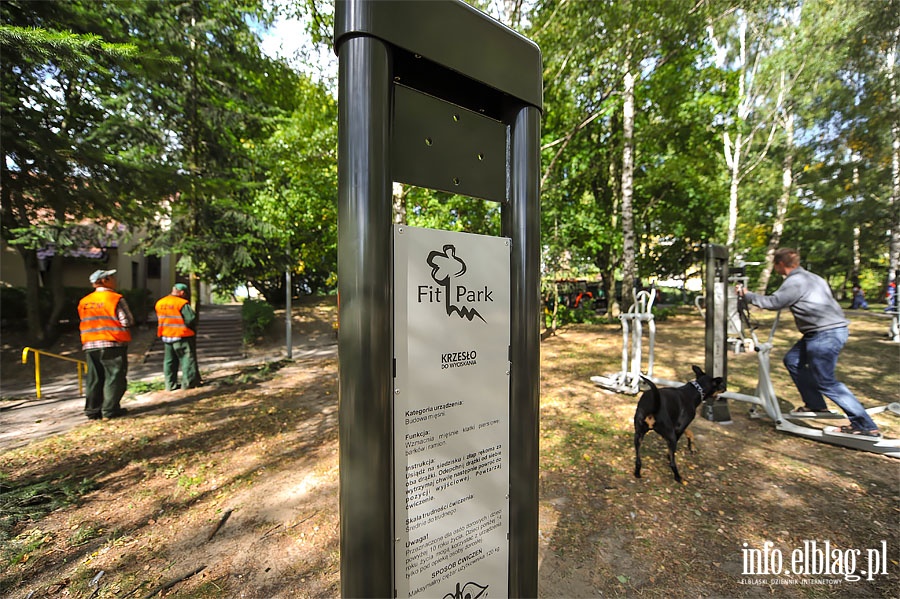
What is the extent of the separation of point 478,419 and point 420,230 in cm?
75

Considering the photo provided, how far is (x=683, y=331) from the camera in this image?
13.8m

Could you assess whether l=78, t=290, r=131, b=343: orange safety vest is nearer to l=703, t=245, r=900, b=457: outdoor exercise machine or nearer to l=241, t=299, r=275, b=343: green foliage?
l=241, t=299, r=275, b=343: green foliage

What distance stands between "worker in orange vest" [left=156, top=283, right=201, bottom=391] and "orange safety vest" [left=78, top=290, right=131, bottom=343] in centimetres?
145

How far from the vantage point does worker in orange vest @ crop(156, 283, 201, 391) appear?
7262 millimetres

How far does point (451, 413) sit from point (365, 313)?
525mm

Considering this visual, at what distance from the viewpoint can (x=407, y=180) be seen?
141 cm

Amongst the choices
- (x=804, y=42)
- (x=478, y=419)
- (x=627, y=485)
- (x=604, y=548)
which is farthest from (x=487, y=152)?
(x=804, y=42)

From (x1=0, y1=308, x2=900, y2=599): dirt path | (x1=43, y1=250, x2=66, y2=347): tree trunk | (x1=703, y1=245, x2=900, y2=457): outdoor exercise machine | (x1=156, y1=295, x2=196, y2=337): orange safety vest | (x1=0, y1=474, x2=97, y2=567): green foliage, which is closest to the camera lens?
(x1=0, y1=308, x2=900, y2=599): dirt path

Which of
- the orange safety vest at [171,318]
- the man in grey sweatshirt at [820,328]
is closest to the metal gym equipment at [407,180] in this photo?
the man in grey sweatshirt at [820,328]

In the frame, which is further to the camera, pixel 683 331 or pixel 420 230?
pixel 683 331

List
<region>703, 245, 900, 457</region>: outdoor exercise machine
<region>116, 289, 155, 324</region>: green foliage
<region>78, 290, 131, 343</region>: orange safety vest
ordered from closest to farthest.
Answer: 1. <region>703, 245, 900, 457</region>: outdoor exercise machine
2. <region>78, 290, 131, 343</region>: orange safety vest
3. <region>116, 289, 155, 324</region>: green foliage

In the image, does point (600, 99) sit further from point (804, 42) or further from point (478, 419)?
point (804, 42)

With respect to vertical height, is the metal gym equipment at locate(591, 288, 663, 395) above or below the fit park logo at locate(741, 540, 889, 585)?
above

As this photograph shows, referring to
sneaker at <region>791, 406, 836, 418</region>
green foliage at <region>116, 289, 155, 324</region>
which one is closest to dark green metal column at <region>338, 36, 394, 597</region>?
sneaker at <region>791, 406, 836, 418</region>
